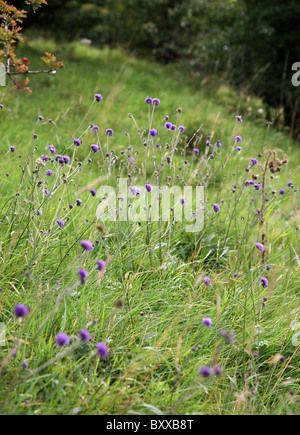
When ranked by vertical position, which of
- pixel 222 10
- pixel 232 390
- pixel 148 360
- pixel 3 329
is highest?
pixel 222 10

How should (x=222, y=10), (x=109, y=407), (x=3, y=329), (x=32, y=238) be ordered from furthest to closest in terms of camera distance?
(x=222, y=10) → (x=32, y=238) → (x=3, y=329) → (x=109, y=407)

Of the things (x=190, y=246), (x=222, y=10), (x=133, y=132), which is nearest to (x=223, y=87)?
(x=222, y=10)

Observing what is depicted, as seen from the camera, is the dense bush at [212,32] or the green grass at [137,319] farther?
the dense bush at [212,32]

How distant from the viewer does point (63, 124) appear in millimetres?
4828

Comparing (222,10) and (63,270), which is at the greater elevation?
(222,10)

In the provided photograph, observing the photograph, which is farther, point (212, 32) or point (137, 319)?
point (212, 32)

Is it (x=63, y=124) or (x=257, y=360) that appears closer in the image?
(x=257, y=360)

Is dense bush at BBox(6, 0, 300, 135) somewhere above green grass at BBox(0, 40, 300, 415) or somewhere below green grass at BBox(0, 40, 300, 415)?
above

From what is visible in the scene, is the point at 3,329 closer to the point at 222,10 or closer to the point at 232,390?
the point at 232,390

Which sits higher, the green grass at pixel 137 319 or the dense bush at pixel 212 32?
the dense bush at pixel 212 32

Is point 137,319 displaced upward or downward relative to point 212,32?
downward

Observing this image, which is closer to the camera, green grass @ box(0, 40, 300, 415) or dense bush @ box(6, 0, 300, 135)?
green grass @ box(0, 40, 300, 415)

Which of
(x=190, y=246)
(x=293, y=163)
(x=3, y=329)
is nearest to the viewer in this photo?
(x=3, y=329)
